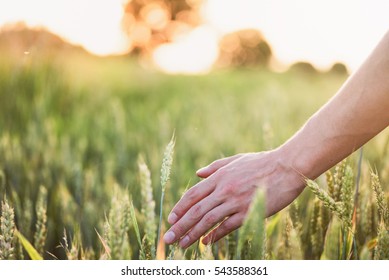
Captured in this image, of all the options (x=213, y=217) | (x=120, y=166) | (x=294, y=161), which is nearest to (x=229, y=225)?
(x=213, y=217)

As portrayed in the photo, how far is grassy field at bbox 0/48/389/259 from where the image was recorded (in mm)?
934

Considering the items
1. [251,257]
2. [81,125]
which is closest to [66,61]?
[81,125]

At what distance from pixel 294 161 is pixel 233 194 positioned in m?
0.13

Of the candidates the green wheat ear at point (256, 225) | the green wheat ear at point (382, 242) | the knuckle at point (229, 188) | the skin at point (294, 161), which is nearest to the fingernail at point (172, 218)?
the skin at point (294, 161)

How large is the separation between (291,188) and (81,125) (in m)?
1.45

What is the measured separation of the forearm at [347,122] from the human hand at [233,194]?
30 mm

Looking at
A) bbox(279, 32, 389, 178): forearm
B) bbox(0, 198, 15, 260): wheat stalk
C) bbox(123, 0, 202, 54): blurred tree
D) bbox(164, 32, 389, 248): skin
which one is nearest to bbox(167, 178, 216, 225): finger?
bbox(164, 32, 389, 248): skin

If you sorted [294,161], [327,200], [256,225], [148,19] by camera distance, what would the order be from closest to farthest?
[256,225] → [327,200] → [294,161] → [148,19]

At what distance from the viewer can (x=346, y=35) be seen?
5.82 ft

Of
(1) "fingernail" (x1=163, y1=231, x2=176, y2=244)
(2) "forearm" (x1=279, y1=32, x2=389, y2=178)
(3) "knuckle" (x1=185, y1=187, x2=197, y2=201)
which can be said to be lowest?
(1) "fingernail" (x1=163, y1=231, x2=176, y2=244)

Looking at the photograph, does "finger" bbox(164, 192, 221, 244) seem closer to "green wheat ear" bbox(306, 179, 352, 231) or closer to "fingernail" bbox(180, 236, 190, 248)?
"fingernail" bbox(180, 236, 190, 248)

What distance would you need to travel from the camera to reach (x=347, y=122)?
89 centimetres

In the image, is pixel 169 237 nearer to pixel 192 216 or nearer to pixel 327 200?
pixel 192 216
